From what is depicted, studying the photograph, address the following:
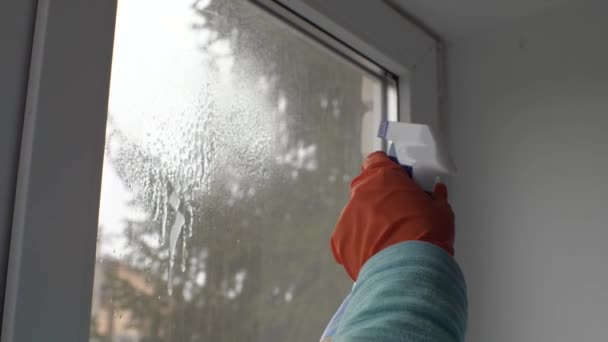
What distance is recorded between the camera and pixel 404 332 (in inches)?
17.4

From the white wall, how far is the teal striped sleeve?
14.5 inches

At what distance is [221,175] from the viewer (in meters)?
0.69

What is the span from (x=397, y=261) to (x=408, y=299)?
4 centimetres

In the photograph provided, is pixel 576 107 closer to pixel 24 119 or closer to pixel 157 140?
pixel 157 140

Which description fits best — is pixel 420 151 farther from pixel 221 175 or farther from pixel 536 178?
pixel 536 178

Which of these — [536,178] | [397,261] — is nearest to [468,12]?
[536,178]

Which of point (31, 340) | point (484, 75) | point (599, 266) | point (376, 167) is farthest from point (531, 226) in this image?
point (31, 340)

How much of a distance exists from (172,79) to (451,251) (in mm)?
287

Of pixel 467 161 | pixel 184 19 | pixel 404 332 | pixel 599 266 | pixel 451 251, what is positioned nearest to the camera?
pixel 404 332

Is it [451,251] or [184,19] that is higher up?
[184,19]

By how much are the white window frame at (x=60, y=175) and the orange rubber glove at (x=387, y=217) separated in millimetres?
198

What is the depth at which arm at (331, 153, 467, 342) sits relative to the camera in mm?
454

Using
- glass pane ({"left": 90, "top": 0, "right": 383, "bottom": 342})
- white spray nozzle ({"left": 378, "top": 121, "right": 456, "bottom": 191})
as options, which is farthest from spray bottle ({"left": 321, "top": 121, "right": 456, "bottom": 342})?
glass pane ({"left": 90, "top": 0, "right": 383, "bottom": 342})

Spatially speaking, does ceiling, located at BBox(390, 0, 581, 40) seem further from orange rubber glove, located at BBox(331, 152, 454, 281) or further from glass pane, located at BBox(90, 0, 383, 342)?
orange rubber glove, located at BBox(331, 152, 454, 281)
